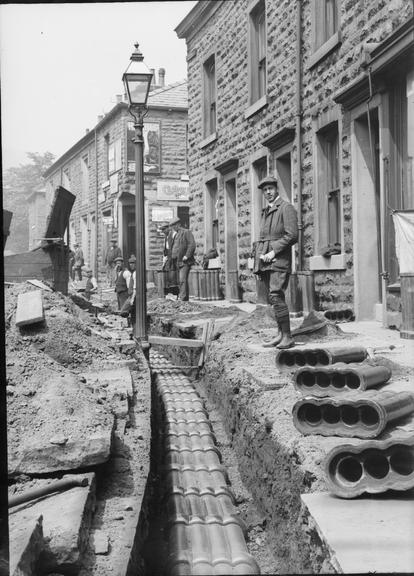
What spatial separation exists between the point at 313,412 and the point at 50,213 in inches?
174

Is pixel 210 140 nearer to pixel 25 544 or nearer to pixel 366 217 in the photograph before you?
pixel 366 217

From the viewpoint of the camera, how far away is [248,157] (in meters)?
11.0

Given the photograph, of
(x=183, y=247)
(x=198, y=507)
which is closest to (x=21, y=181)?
(x=198, y=507)

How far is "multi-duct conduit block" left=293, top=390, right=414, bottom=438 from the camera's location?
323cm

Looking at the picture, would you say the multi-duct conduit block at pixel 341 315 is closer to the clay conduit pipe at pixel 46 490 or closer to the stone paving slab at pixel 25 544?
the clay conduit pipe at pixel 46 490

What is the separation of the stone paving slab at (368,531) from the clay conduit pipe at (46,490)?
105 centimetres

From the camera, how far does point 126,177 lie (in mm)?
7031

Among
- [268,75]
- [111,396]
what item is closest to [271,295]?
[111,396]

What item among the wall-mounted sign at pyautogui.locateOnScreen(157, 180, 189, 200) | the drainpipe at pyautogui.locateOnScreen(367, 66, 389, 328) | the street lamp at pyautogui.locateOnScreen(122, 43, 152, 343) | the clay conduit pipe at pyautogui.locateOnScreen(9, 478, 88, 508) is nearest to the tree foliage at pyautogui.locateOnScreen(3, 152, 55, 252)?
the clay conduit pipe at pyautogui.locateOnScreen(9, 478, 88, 508)

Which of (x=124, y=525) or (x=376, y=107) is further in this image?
(x=376, y=107)

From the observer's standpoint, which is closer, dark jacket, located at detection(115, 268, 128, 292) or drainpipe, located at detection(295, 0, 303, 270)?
dark jacket, located at detection(115, 268, 128, 292)

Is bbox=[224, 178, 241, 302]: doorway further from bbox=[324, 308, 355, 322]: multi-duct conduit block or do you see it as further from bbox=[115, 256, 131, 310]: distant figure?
bbox=[324, 308, 355, 322]: multi-duct conduit block

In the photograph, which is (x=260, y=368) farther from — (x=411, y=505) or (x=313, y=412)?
(x=411, y=505)

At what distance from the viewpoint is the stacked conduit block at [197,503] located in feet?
10.0
